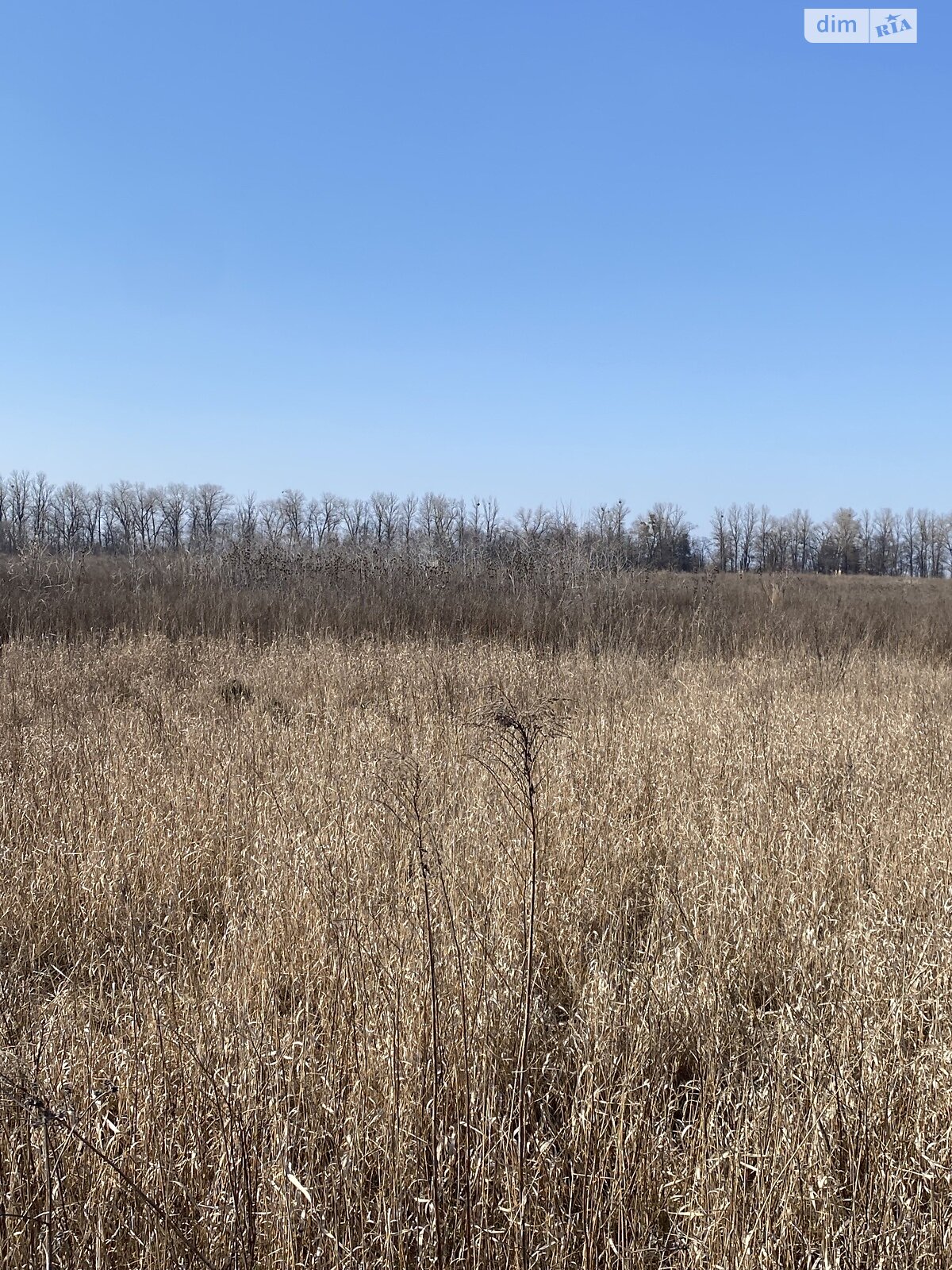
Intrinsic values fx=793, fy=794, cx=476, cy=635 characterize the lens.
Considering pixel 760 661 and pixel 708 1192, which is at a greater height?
pixel 760 661

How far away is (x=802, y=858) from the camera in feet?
11.9

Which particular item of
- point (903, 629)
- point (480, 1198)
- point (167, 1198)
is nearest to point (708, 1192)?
point (480, 1198)

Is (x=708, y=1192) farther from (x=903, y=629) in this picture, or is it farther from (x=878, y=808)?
(x=903, y=629)

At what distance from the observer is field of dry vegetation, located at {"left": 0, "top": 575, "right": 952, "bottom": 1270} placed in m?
1.71

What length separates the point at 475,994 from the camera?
2430mm

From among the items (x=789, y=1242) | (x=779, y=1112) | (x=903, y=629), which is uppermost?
(x=903, y=629)

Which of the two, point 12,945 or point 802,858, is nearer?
point 12,945

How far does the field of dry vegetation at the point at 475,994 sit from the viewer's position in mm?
1710

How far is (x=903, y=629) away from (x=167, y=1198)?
13.5 meters

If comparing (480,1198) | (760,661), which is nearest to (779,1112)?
(480,1198)

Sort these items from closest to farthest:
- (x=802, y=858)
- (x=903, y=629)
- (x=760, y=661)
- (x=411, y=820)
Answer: (x=802, y=858) < (x=411, y=820) < (x=760, y=661) < (x=903, y=629)

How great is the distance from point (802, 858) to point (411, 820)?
6.09ft

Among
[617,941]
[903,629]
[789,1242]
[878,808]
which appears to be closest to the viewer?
[789,1242]

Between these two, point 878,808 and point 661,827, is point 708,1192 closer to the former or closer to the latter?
point 661,827
